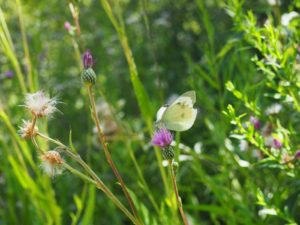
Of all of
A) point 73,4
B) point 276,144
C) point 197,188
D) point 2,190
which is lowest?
point 197,188

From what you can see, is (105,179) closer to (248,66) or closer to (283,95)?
(248,66)

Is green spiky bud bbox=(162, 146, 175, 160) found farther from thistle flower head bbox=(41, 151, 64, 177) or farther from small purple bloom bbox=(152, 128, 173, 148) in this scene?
thistle flower head bbox=(41, 151, 64, 177)

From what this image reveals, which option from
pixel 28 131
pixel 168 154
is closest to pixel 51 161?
pixel 28 131

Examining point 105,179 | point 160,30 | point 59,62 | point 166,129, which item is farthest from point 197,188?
point 59,62

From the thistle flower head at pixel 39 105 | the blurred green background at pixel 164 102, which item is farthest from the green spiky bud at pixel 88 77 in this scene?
the blurred green background at pixel 164 102

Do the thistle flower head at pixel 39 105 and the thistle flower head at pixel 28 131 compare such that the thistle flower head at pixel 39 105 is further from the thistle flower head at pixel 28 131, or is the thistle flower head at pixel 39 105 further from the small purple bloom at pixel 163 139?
the small purple bloom at pixel 163 139

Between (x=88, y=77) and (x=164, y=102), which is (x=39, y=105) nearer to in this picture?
(x=88, y=77)
